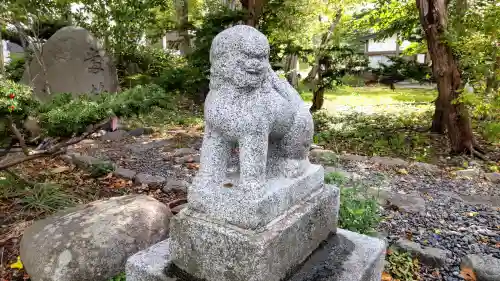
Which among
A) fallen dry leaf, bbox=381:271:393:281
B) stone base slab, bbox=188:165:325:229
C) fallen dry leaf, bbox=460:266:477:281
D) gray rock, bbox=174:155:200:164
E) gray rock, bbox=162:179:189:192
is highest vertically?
stone base slab, bbox=188:165:325:229

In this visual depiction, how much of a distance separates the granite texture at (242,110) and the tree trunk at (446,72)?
→ 4.91 meters

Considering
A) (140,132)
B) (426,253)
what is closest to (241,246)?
(426,253)

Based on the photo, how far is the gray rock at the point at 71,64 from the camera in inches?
298

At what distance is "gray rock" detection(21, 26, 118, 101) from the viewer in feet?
24.8

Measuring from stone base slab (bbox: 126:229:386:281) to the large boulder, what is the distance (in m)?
0.50

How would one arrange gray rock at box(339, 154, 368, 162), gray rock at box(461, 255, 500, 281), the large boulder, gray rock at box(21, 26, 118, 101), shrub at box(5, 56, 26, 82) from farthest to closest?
shrub at box(5, 56, 26, 82) < gray rock at box(21, 26, 118, 101) < gray rock at box(339, 154, 368, 162) < gray rock at box(461, 255, 500, 281) < the large boulder

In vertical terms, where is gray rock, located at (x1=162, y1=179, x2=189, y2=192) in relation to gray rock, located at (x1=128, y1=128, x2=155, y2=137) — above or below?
below

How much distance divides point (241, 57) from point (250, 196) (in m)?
0.70

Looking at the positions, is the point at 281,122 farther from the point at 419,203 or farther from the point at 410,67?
the point at 410,67

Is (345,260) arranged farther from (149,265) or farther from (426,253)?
(149,265)

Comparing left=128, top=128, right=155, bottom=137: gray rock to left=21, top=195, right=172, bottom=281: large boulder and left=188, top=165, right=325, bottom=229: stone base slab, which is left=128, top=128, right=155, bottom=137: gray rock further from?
left=188, top=165, right=325, bottom=229: stone base slab

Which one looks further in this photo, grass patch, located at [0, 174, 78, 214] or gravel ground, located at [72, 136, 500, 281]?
grass patch, located at [0, 174, 78, 214]

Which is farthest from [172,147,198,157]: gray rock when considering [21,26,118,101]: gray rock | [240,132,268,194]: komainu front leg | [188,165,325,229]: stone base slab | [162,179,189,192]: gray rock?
[240,132,268,194]: komainu front leg

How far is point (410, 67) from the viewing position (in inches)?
311
